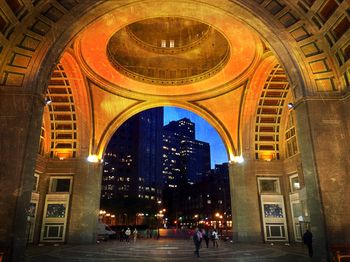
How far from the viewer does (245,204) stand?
85.3 feet

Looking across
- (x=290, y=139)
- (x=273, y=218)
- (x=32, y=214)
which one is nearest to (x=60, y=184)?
(x=32, y=214)

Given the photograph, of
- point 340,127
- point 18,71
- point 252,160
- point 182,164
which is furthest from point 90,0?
point 182,164

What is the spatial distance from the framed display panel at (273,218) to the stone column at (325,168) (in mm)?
14104

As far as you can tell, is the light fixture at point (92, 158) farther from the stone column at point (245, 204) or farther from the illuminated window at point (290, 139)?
the illuminated window at point (290, 139)

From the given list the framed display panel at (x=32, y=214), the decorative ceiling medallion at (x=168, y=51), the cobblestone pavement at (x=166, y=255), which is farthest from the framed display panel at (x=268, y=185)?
the framed display panel at (x=32, y=214)

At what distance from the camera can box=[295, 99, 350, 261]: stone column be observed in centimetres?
1150

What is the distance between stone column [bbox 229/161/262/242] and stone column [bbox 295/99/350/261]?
1378 cm

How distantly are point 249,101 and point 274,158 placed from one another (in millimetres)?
5968

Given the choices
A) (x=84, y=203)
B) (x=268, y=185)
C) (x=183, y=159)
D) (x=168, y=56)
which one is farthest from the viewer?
(x=183, y=159)

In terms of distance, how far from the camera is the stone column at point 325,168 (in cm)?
1150

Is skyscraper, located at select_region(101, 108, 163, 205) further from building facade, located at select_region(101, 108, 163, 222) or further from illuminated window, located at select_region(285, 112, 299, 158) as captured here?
illuminated window, located at select_region(285, 112, 299, 158)

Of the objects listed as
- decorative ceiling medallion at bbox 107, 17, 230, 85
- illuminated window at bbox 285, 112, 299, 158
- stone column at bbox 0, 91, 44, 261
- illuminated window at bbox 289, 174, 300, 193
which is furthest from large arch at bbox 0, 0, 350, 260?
illuminated window at bbox 289, 174, 300, 193

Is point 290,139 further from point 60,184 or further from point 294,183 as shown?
point 60,184

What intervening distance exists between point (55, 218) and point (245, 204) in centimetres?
1674
